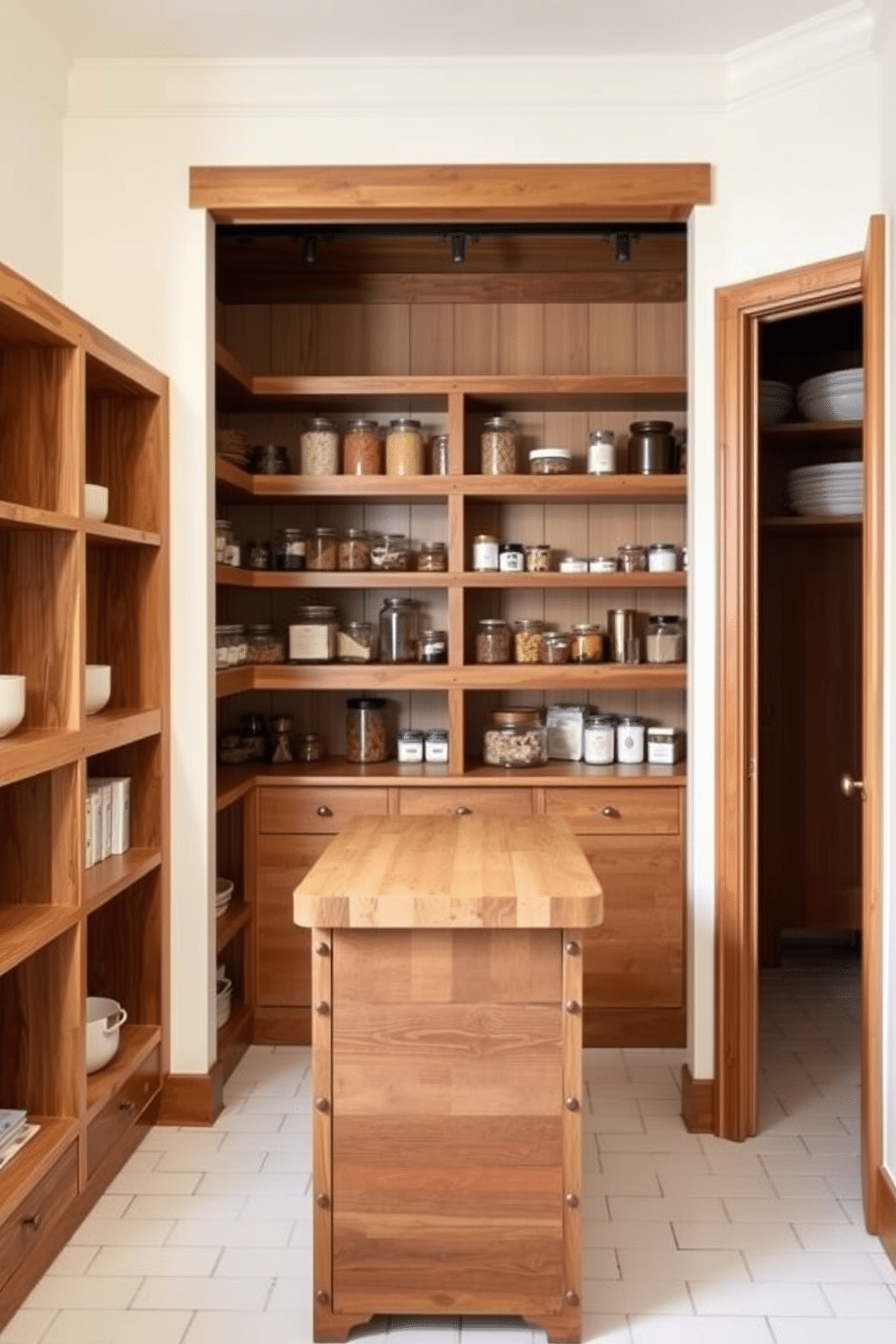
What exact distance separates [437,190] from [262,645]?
1503mm

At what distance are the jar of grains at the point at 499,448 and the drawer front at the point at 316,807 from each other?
3.58 feet

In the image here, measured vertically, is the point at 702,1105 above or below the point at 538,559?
below

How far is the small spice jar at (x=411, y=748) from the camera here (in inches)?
150

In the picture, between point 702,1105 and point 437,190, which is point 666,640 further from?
point 437,190

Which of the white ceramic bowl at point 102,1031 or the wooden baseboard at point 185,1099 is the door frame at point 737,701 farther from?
the white ceramic bowl at point 102,1031

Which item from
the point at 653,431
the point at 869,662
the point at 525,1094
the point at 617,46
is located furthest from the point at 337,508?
the point at 525,1094

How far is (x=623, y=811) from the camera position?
139 inches

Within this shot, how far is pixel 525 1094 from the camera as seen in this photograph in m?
2.10

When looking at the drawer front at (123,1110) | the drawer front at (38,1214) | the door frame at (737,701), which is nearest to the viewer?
the drawer front at (38,1214)

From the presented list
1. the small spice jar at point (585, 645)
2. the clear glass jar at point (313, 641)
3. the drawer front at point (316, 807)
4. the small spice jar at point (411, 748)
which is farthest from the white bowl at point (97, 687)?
the small spice jar at point (585, 645)

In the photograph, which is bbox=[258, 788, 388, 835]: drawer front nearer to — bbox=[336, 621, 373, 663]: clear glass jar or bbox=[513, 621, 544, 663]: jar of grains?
bbox=[336, 621, 373, 663]: clear glass jar

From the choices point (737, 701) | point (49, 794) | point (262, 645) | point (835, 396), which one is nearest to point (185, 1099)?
point (49, 794)

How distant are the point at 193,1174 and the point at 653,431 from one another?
8.23 feet

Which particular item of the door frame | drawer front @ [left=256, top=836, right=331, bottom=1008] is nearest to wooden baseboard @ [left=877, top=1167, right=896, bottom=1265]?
the door frame
